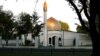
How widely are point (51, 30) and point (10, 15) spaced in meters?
24.5

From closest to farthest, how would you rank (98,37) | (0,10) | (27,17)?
(98,37) → (0,10) → (27,17)

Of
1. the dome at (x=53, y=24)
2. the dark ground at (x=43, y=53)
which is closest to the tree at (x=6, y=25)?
the dark ground at (x=43, y=53)

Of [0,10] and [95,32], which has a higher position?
[0,10]

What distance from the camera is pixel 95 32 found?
46.9ft

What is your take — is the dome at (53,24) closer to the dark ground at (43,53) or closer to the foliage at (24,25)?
the foliage at (24,25)

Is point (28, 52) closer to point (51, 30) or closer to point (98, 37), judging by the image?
point (98, 37)

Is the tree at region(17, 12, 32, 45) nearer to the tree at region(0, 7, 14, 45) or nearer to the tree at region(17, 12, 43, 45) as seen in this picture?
the tree at region(17, 12, 43, 45)

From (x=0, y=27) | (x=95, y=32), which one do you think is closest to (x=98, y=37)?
(x=95, y=32)

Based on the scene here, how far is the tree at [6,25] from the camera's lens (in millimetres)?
57938

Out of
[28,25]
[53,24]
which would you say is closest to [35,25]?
[28,25]

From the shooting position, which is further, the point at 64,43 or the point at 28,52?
the point at 64,43

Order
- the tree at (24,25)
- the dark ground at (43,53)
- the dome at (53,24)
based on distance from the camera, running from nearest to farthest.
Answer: the dark ground at (43,53) → the tree at (24,25) → the dome at (53,24)

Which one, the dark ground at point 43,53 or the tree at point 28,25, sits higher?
the tree at point 28,25

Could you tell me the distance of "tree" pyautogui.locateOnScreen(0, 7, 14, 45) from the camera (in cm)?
5794
